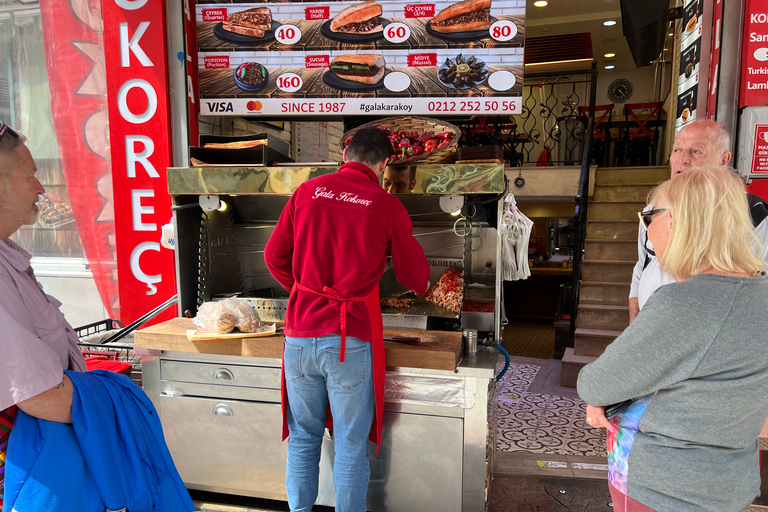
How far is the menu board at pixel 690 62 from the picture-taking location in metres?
3.21

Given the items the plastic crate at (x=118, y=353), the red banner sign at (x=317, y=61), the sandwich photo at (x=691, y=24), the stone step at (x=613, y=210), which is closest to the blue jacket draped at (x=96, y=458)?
the plastic crate at (x=118, y=353)

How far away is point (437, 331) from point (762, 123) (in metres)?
2.18

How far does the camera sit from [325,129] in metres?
5.59

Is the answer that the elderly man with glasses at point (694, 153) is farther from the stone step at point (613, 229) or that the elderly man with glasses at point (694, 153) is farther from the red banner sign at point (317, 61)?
the stone step at point (613, 229)

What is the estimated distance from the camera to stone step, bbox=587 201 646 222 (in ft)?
22.6

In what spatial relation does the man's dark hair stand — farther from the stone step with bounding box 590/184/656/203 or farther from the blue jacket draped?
the stone step with bounding box 590/184/656/203

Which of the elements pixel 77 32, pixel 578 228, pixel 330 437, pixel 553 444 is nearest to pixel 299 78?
pixel 77 32

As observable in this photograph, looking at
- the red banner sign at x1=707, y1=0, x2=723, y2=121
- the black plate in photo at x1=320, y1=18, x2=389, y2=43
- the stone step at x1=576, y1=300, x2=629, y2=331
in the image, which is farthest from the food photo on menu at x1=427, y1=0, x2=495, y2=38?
the stone step at x1=576, y1=300, x2=629, y2=331

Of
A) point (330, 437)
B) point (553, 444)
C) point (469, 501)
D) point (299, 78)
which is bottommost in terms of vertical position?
point (553, 444)

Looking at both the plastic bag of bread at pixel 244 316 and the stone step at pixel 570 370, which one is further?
the stone step at pixel 570 370

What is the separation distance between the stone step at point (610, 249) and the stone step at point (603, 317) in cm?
103

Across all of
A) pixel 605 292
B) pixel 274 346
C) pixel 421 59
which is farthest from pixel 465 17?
pixel 605 292

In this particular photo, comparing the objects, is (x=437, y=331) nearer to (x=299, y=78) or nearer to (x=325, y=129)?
(x=299, y=78)

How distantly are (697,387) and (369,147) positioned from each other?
5.08 ft
